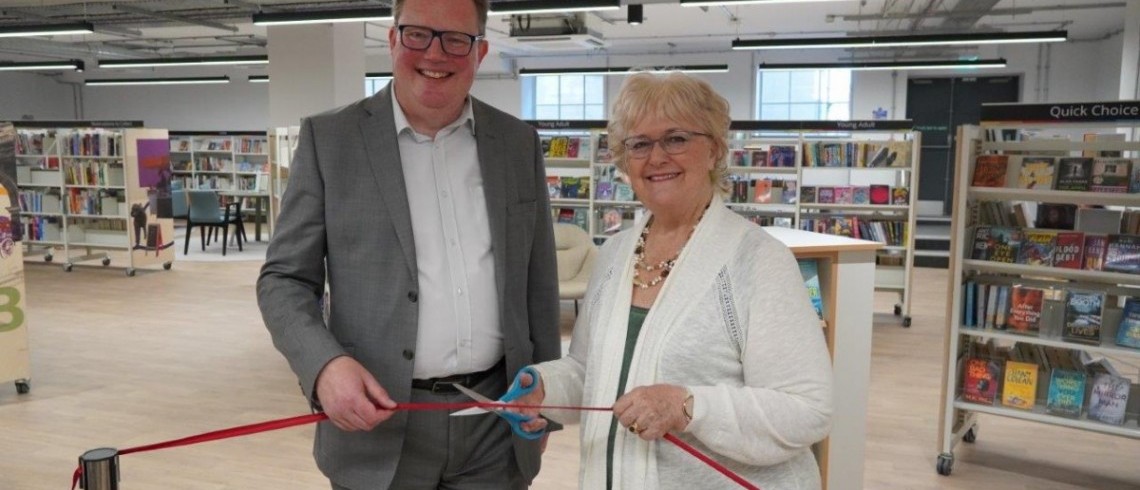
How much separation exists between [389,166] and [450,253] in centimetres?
22

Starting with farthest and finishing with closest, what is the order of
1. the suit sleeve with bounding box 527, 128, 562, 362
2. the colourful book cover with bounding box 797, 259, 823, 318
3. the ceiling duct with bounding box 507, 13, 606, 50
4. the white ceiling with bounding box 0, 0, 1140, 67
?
the ceiling duct with bounding box 507, 13, 606, 50 → the white ceiling with bounding box 0, 0, 1140, 67 → the colourful book cover with bounding box 797, 259, 823, 318 → the suit sleeve with bounding box 527, 128, 562, 362

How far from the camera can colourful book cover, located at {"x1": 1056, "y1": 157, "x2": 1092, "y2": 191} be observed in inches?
158

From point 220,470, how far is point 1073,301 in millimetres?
4441

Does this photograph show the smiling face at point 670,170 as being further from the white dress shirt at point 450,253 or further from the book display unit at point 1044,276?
the book display unit at point 1044,276

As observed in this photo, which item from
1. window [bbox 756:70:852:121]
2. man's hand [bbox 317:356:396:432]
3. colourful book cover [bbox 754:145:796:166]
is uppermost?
window [bbox 756:70:852:121]

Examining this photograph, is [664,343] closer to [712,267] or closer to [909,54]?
[712,267]

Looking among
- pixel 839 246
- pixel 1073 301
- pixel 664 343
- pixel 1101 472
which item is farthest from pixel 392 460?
pixel 1101 472

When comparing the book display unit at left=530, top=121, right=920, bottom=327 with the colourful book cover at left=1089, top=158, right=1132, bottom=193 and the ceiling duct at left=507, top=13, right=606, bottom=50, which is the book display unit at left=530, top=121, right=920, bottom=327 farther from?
the colourful book cover at left=1089, top=158, right=1132, bottom=193

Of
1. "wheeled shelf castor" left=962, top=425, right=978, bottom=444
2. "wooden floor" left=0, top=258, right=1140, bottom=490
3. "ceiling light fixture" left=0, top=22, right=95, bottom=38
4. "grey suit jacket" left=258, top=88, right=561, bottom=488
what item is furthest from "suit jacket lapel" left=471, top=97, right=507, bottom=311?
"ceiling light fixture" left=0, top=22, right=95, bottom=38

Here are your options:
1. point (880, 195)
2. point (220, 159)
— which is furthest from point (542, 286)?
point (220, 159)

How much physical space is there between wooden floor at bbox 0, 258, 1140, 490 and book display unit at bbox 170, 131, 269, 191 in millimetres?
7628

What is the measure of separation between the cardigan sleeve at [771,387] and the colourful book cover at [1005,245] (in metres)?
3.30

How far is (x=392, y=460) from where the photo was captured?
1682 millimetres

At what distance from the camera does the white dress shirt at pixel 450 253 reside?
5.53ft
